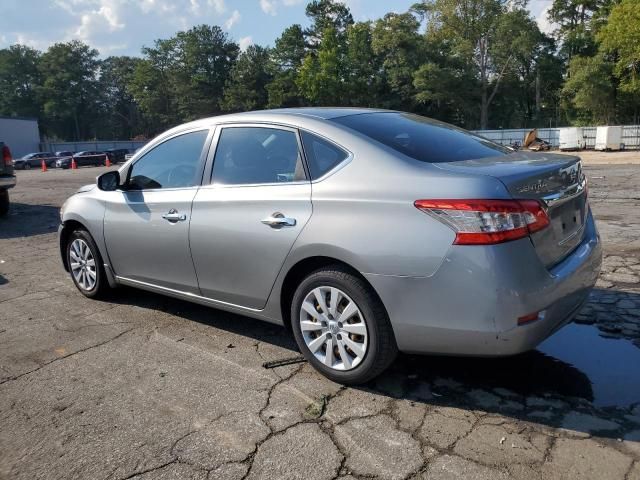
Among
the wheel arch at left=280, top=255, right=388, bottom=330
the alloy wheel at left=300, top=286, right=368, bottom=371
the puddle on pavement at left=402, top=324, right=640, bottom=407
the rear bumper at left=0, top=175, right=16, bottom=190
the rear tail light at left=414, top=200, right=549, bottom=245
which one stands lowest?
the puddle on pavement at left=402, top=324, right=640, bottom=407

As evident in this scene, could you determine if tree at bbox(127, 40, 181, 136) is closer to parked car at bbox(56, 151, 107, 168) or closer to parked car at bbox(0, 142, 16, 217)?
parked car at bbox(56, 151, 107, 168)

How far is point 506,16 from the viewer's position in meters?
54.8

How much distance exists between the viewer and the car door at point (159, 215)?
13.2ft

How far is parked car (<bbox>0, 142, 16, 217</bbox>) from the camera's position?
416 inches

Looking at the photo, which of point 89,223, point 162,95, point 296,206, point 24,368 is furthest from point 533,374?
point 162,95

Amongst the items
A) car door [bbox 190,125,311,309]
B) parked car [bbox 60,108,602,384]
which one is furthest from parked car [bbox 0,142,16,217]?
car door [bbox 190,125,311,309]

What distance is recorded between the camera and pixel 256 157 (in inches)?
146

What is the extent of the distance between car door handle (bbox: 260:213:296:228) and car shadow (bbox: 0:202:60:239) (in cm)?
736

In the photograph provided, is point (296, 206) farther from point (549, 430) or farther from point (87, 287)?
point (87, 287)

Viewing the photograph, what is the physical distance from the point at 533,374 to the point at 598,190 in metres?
10.3

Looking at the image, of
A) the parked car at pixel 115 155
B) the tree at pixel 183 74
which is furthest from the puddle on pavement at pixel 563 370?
the tree at pixel 183 74

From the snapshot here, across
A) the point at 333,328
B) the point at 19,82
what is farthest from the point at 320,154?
the point at 19,82

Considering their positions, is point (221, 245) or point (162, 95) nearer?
point (221, 245)

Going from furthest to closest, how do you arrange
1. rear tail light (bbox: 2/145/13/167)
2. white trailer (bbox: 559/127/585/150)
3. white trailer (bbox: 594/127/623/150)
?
white trailer (bbox: 559/127/585/150) → white trailer (bbox: 594/127/623/150) → rear tail light (bbox: 2/145/13/167)
